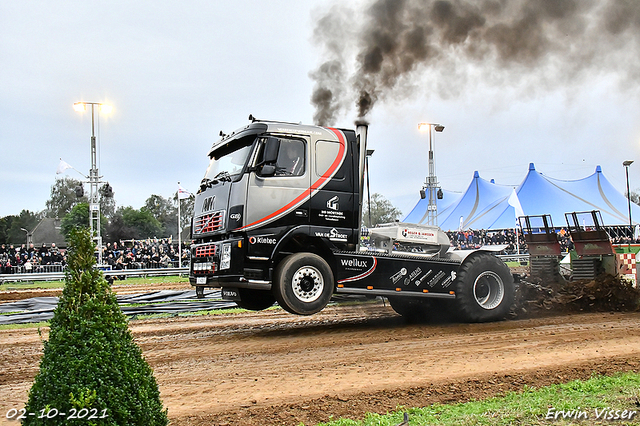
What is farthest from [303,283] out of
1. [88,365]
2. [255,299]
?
[88,365]

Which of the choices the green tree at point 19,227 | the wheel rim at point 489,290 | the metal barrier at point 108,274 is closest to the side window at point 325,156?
the wheel rim at point 489,290

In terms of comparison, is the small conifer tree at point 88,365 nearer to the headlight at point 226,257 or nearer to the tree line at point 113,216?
the headlight at point 226,257

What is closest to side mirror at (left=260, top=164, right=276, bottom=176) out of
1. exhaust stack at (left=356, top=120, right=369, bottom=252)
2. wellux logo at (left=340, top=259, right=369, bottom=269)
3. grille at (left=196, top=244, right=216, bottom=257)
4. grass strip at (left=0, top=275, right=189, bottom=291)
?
grille at (left=196, top=244, right=216, bottom=257)

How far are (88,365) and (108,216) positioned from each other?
97.1m

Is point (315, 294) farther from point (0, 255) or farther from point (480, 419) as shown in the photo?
point (0, 255)

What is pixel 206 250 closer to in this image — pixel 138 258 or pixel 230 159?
pixel 230 159

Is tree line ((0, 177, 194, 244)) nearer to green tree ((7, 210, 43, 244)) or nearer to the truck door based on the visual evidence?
green tree ((7, 210, 43, 244))

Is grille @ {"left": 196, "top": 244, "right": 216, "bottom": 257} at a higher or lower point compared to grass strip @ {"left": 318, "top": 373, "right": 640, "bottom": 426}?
higher

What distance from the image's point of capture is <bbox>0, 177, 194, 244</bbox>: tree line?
6750cm

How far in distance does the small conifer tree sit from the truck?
5.42 m

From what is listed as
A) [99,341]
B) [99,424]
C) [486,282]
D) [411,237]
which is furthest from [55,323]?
[486,282]

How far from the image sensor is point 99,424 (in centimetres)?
296

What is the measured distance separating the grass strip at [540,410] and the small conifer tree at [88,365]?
Result: 6.29 feet

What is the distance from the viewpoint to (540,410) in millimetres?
4770
